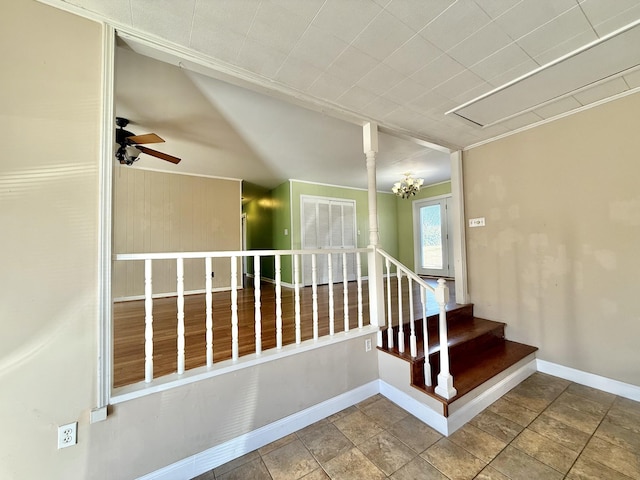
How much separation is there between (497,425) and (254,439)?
5.80 ft

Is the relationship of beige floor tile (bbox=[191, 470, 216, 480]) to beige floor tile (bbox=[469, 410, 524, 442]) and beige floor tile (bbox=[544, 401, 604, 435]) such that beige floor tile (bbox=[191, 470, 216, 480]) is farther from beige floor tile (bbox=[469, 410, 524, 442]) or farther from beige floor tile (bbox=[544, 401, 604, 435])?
beige floor tile (bbox=[544, 401, 604, 435])

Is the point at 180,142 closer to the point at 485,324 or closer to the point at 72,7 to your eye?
the point at 72,7

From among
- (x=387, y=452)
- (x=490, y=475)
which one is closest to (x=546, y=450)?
(x=490, y=475)

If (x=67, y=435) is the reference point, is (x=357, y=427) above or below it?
below

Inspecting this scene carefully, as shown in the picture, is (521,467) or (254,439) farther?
(254,439)

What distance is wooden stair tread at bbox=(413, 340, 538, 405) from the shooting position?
1.97m

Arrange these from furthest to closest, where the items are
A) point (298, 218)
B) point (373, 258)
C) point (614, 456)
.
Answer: point (298, 218) → point (373, 258) → point (614, 456)

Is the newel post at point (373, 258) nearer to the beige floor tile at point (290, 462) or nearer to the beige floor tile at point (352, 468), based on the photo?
the beige floor tile at point (352, 468)

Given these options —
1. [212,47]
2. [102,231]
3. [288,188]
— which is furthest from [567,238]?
[288,188]

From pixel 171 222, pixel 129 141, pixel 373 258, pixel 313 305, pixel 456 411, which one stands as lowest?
pixel 456 411

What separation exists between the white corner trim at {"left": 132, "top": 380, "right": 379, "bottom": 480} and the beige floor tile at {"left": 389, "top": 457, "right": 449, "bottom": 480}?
→ 66 centimetres

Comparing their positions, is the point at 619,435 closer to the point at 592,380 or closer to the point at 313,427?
the point at 592,380

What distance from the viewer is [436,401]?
1.86 meters

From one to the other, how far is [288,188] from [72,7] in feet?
13.8
